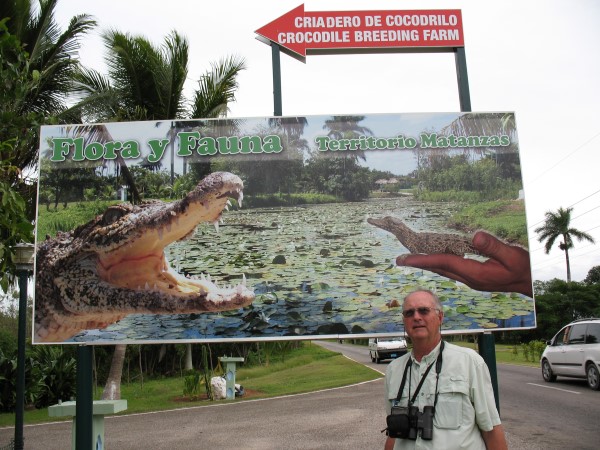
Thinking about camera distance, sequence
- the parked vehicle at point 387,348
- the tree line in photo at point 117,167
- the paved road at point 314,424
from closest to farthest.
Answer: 1. the tree line in photo at point 117,167
2. the paved road at point 314,424
3. the parked vehicle at point 387,348

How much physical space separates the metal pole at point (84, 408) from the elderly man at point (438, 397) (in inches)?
168

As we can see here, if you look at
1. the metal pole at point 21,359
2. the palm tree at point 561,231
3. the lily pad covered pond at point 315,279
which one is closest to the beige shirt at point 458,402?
the lily pad covered pond at point 315,279

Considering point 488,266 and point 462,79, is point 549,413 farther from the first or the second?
point 462,79

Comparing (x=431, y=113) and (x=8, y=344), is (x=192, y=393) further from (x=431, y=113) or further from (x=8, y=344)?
(x=431, y=113)

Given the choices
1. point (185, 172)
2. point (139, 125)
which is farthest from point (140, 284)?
point (139, 125)

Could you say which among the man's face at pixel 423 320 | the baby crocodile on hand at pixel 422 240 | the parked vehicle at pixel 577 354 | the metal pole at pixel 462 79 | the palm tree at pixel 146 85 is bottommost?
the parked vehicle at pixel 577 354

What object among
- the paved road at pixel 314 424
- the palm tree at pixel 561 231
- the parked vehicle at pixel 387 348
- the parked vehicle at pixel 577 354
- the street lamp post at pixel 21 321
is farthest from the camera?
the palm tree at pixel 561 231

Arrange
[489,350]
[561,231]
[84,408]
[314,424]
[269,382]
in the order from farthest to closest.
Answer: [561,231] < [269,382] < [314,424] < [489,350] < [84,408]

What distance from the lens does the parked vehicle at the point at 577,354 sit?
1400cm

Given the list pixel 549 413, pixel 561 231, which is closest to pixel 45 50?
pixel 549 413

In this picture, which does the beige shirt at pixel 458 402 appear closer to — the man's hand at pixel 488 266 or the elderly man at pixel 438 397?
the elderly man at pixel 438 397

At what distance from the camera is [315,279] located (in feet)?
22.3

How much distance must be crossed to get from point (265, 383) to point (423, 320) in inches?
721

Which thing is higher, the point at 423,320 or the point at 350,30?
the point at 350,30
